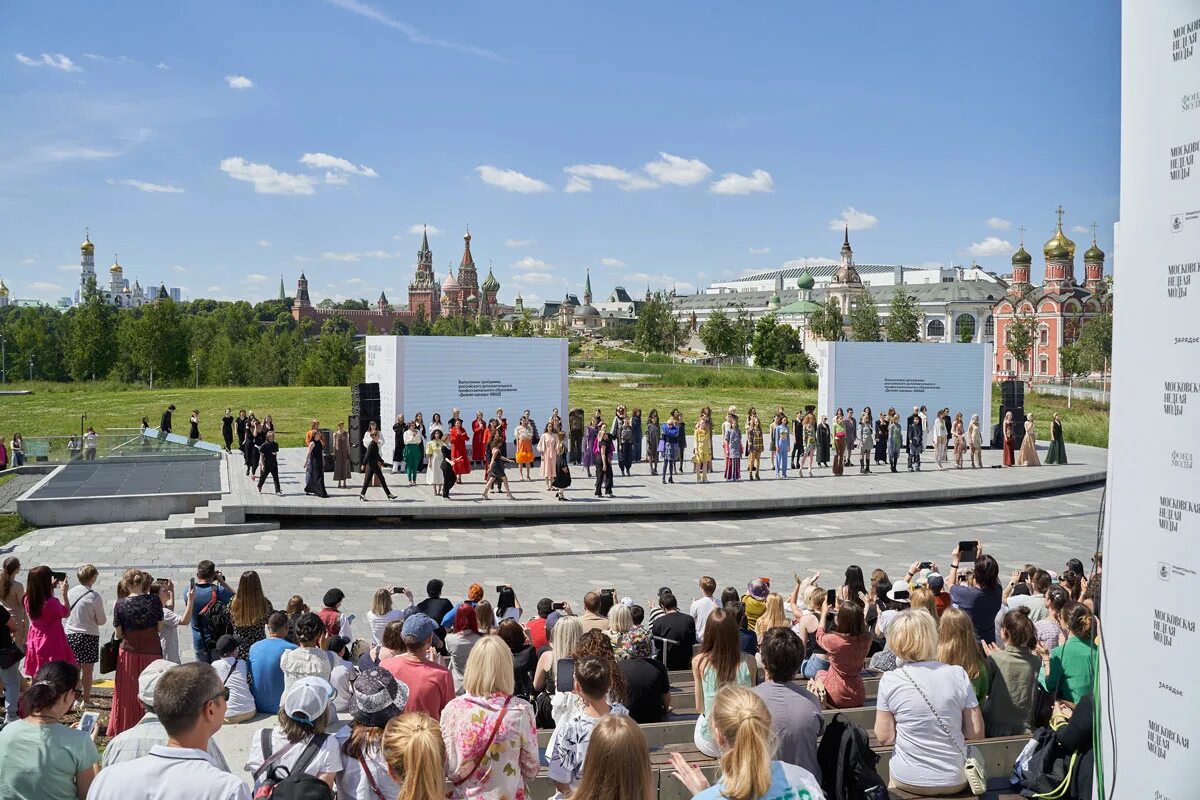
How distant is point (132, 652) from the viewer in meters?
6.99

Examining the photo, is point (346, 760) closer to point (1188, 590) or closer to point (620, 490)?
point (1188, 590)

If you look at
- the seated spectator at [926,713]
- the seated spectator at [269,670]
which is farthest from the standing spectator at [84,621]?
the seated spectator at [926,713]

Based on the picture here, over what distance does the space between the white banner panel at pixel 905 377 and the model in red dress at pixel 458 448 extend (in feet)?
35.8

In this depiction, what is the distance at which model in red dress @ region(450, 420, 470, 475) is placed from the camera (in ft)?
68.8

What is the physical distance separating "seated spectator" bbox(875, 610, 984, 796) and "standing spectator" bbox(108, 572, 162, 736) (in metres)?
4.94

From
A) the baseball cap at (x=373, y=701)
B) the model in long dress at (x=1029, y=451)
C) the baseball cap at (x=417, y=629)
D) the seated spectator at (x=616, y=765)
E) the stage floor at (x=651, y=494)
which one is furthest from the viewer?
the model in long dress at (x=1029, y=451)

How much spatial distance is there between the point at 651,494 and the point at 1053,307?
67.9 metres

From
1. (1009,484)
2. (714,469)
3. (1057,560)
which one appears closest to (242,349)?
(714,469)

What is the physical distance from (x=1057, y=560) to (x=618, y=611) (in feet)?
38.8

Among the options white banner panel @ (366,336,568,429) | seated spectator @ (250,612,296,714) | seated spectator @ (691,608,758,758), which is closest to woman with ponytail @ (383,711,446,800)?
seated spectator @ (691,608,758,758)

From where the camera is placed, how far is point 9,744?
4.30m

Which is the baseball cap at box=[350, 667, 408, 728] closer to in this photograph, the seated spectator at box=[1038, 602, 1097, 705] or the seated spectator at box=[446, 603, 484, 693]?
the seated spectator at box=[446, 603, 484, 693]

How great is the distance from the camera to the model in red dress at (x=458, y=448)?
2097cm

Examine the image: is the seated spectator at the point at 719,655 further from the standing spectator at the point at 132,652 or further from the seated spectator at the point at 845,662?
the standing spectator at the point at 132,652
